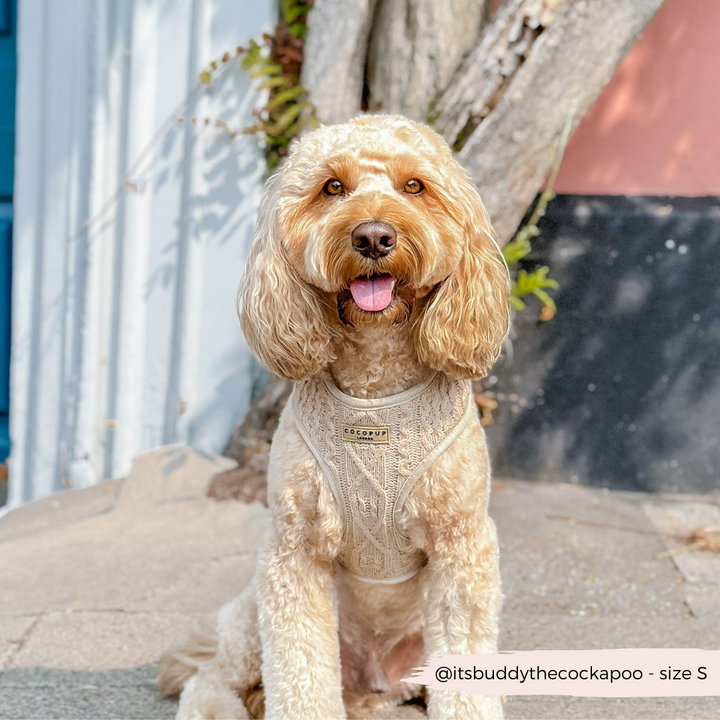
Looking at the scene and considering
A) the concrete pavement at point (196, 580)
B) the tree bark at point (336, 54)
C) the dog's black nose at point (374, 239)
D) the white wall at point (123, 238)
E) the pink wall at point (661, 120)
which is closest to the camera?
the dog's black nose at point (374, 239)

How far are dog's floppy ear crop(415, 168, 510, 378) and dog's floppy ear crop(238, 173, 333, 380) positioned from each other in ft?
0.82

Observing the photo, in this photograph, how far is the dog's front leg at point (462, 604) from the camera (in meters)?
1.82

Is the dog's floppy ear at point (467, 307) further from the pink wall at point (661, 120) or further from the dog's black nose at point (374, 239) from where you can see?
the pink wall at point (661, 120)

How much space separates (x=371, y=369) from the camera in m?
1.86

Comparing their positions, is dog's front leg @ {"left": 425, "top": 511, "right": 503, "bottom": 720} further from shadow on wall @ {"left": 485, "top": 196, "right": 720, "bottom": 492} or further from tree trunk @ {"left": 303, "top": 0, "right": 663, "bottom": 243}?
shadow on wall @ {"left": 485, "top": 196, "right": 720, "bottom": 492}

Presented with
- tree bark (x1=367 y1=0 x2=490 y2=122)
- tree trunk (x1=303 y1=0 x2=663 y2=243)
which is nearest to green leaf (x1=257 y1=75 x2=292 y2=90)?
tree trunk (x1=303 y1=0 x2=663 y2=243)

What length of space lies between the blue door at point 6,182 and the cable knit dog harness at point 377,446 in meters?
2.96

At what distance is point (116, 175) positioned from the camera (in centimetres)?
401

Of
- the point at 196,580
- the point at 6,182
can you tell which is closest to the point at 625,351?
the point at 196,580

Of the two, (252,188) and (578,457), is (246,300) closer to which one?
(252,188)

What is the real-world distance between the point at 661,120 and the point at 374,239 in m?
3.15

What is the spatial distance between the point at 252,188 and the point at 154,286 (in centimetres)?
Result: 75

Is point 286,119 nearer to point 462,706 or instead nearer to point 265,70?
point 265,70

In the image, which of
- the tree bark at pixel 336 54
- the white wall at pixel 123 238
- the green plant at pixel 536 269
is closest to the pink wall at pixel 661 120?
the green plant at pixel 536 269
